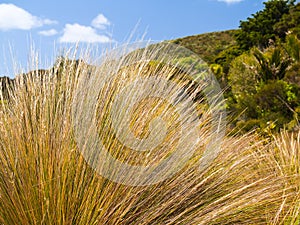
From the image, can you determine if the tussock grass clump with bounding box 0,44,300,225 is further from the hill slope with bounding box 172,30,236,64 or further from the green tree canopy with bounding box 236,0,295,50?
the hill slope with bounding box 172,30,236,64

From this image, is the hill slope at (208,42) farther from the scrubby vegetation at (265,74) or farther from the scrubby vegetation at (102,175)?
the scrubby vegetation at (102,175)

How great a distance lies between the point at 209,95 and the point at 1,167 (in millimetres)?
1700

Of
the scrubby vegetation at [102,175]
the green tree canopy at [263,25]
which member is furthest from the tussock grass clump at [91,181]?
the green tree canopy at [263,25]

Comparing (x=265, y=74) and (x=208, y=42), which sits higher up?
(x=208, y=42)

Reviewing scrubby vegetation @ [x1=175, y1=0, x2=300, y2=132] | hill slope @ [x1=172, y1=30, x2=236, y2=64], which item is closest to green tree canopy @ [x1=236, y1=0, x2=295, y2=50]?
scrubby vegetation @ [x1=175, y1=0, x2=300, y2=132]

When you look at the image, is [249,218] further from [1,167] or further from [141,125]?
[1,167]

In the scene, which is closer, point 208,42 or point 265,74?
point 265,74

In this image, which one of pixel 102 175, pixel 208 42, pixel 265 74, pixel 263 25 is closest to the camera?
pixel 102 175

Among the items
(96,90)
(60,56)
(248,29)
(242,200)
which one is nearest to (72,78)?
(96,90)

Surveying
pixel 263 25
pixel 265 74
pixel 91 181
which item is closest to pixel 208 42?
pixel 263 25

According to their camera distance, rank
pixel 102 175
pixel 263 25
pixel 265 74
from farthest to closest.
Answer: pixel 263 25, pixel 265 74, pixel 102 175

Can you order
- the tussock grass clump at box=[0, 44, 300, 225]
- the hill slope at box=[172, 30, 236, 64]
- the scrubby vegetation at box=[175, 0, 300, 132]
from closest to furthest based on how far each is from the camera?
the tussock grass clump at box=[0, 44, 300, 225]
the scrubby vegetation at box=[175, 0, 300, 132]
the hill slope at box=[172, 30, 236, 64]

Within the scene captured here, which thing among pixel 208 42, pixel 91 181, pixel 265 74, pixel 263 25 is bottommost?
pixel 91 181

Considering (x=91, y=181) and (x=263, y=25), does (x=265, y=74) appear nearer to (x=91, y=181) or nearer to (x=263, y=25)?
(x=91, y=181)
